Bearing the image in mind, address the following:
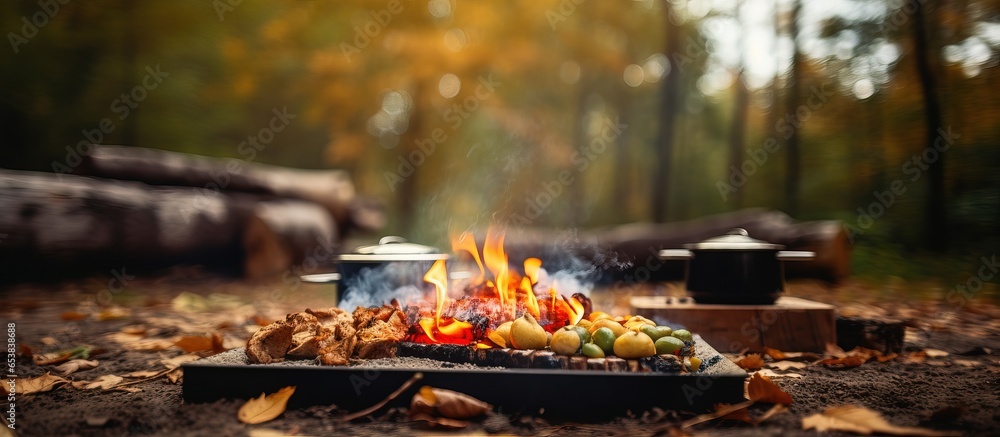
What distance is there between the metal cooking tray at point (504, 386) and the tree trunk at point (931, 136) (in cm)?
686

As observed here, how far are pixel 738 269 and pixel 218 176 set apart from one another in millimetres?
7075

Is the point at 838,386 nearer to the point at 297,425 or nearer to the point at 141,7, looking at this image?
the point at 297,425

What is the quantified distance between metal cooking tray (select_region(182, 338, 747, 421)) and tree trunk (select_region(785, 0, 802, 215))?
1012 centimetres

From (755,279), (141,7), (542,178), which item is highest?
(141,7)

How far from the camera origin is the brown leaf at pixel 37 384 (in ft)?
9.07

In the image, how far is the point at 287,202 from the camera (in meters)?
9.10

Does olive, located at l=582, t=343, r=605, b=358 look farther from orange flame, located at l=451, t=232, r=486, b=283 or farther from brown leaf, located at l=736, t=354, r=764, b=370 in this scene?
brown leaf, located at l=736, t=354, r=764, b=370

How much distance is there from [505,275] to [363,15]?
421 inches

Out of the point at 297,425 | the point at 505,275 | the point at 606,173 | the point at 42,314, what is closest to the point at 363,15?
the point at 42,314

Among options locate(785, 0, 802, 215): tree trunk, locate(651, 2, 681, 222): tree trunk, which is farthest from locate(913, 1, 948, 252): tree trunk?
locate(651, 2, 681, 222): tree trunk

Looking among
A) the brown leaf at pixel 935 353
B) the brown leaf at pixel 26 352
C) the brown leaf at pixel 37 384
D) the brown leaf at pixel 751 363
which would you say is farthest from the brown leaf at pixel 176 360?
the brown leaf at pixel 935 353

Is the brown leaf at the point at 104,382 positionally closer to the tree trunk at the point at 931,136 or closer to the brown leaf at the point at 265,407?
the brown leaf at the point at 265,407

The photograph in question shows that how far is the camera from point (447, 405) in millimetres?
2281

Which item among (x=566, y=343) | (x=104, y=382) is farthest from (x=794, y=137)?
(x=104, y=382)
